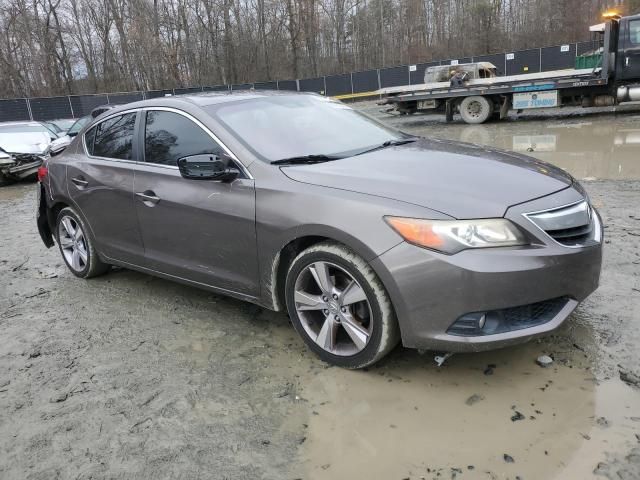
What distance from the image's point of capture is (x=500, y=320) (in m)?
2.70

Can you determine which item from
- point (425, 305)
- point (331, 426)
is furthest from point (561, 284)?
point (331, 426)

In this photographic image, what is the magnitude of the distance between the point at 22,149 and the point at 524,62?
28.7 m

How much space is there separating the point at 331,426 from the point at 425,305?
Answer: 77 centimetres

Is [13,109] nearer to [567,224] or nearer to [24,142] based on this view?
[24,142]

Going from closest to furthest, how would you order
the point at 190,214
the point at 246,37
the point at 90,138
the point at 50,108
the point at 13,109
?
the point at 190,214 < the point at 90,138 < the point at 13,109 < the point at 50,108 < the point at 246,37

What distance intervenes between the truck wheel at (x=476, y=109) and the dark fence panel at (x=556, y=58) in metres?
19.0

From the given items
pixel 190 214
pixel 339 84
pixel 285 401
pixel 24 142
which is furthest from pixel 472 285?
pixel 339 84

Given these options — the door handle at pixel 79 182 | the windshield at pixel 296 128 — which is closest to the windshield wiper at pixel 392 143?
the windshield at pixel 296 128

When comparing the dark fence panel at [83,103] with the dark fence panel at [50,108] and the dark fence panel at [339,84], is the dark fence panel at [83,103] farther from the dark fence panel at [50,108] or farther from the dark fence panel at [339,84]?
the dark fence panel at [339,84]

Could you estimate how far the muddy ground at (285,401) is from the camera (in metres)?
2.42

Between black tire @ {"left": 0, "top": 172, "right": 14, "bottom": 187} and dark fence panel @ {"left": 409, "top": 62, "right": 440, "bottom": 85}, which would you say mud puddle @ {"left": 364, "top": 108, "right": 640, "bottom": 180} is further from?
dark fence panel @ {"left": 409, "top": 62, "right": 440, "bottom": 85}

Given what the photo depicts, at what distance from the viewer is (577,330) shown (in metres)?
3.37

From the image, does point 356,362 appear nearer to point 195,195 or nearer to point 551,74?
point 195,195

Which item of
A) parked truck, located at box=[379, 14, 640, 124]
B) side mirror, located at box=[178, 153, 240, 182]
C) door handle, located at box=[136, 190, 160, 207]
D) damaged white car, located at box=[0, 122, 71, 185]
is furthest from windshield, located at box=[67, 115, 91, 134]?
side mirror, located at box=[178, 153, 240, 182]
